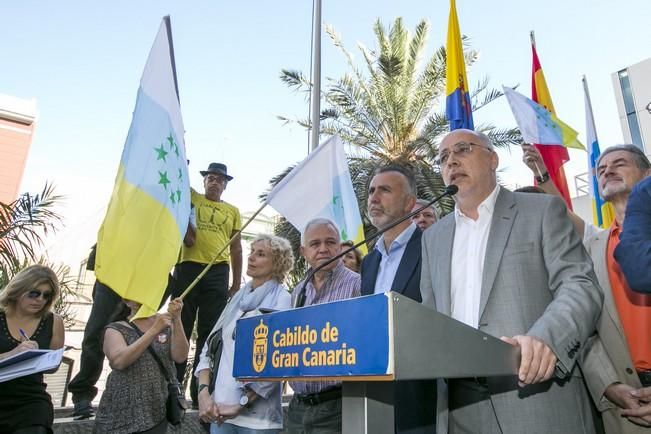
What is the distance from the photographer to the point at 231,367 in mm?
3350

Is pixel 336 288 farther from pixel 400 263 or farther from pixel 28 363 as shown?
pixel 28 363

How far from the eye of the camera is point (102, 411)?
331 cm

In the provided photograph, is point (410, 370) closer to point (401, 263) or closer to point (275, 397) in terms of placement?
point (401, 263)

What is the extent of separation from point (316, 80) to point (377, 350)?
7026 mm

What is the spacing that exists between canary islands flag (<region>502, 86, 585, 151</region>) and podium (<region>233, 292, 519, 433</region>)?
4.13 meters

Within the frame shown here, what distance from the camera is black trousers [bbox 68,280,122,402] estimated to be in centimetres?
409

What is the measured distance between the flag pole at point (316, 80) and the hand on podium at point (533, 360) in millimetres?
5729

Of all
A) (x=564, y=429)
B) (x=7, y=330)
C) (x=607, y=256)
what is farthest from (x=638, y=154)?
(x=7, y=330)

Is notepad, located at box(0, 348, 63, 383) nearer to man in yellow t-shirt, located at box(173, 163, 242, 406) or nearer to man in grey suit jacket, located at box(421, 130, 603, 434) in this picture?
man in yellow t-shirt, located at box(173, 163, 242, 406)

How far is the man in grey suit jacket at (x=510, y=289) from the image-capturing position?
153 cm

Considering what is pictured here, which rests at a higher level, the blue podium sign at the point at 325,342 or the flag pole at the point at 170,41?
the flag pole at the point at 170,41

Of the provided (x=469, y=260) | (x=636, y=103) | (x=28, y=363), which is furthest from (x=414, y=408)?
(x=636, y=103)

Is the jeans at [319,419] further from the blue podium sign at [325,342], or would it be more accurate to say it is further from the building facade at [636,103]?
the building facade at [636,103]

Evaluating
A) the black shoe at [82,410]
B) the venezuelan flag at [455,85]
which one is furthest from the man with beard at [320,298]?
the venezuelan flag at [455,85]
